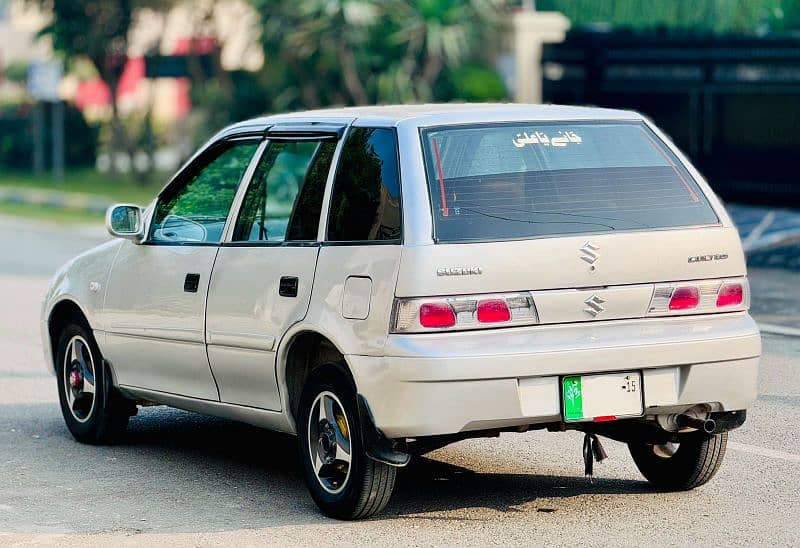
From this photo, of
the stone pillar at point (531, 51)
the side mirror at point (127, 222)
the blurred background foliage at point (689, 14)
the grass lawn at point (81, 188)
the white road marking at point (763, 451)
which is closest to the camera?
the white road marking at point (763, 451)

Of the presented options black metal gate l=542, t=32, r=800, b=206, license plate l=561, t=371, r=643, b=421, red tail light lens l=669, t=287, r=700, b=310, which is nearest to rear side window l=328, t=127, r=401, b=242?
license plate l=561, t=371, r=643, b=421

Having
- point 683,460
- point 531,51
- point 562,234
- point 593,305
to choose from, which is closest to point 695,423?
point 683,460

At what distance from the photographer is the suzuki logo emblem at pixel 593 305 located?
6.27 meters

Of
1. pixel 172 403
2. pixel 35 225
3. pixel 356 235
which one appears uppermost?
pixel 356 235

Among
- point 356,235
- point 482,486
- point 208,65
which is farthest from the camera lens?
point 208,65

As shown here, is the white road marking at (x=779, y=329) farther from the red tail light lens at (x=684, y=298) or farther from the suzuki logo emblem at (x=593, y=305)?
the suzuki logo emblem at (x=593, y=305)

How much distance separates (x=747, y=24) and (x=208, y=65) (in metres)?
18.0

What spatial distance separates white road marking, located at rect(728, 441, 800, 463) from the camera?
7.70m

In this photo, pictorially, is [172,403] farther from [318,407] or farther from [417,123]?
[417,123]

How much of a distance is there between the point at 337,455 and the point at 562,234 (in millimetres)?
1266

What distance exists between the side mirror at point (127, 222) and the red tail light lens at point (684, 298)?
9.22ft

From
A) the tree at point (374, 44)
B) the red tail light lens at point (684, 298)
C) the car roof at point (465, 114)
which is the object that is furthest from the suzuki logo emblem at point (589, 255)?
the tree at point (374, 44)

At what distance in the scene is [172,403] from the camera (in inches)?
307

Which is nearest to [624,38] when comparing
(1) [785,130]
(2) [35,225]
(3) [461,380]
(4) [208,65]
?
(1) [785,130]
